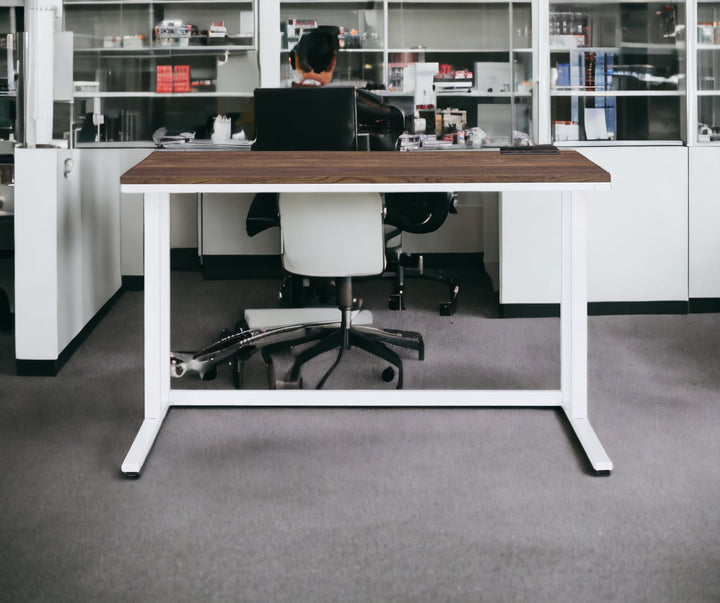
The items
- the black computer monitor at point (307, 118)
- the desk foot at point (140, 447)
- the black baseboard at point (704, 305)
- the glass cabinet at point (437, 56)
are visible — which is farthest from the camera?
the glass cabinet at point (437, 56)

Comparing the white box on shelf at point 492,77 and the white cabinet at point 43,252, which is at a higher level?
the white box on shelf at point 492,77

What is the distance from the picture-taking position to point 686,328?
4.45 meters

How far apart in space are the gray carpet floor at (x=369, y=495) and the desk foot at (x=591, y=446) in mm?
32

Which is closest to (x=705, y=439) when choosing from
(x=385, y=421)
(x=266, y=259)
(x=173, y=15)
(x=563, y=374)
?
(x=563, y=374)

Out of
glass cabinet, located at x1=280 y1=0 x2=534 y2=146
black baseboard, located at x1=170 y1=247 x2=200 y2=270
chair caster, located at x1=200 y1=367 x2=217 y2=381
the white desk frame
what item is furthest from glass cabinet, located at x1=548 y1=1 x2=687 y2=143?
black baseboard, located at x1=170 y1=247 x2=200 y2=270

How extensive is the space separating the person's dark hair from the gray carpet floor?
142cm

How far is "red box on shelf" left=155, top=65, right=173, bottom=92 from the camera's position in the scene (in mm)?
6027

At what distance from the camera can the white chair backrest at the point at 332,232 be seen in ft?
11.0

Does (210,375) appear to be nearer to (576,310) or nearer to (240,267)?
(576,310)

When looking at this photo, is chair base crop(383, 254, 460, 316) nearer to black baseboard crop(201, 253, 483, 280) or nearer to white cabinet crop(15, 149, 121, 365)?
black baseboard crop(201, 253, 483, 280)

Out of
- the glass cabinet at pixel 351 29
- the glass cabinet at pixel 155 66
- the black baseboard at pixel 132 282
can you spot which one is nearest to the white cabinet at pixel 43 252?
the black baseboard at pixel 132 282

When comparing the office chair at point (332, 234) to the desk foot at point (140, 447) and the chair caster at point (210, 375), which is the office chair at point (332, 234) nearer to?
the chair caster at point (210, 375)

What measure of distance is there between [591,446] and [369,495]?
2.35ft

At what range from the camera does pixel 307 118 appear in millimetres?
4145
